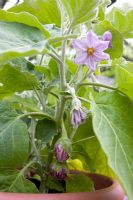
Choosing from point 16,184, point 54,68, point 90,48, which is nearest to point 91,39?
point 90,48

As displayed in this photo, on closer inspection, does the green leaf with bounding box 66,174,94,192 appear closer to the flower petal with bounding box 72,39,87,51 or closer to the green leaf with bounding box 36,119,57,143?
the green leaf with bounding box 36,119,57,143

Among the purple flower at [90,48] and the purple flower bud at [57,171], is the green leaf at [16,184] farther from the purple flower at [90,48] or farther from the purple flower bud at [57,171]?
the purple flower at [90,48]

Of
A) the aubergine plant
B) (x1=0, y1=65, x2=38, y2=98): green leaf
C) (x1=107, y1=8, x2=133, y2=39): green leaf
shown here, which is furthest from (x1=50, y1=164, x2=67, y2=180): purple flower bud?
(x1=107, y1=8, x2=133, y2=39): green leaf

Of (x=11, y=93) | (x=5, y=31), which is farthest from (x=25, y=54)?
(x=11, y=93)

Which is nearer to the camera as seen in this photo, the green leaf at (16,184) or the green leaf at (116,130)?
the green leaf at (116,130)

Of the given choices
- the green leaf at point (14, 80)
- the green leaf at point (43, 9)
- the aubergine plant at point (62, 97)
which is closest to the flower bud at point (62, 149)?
the aubergine plant at point (62, 97)

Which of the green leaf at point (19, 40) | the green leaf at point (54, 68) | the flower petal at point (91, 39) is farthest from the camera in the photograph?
the green leaf at point (54, 68)
